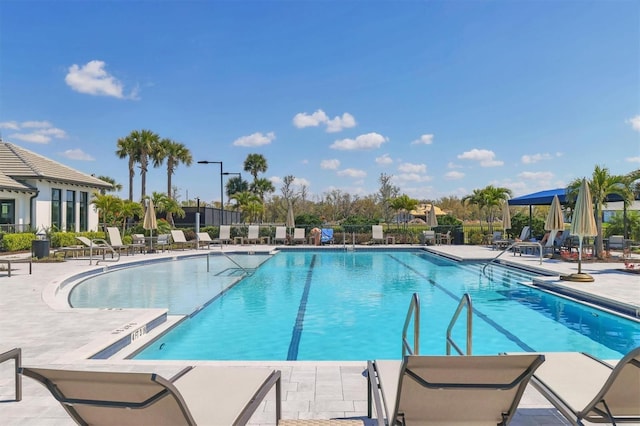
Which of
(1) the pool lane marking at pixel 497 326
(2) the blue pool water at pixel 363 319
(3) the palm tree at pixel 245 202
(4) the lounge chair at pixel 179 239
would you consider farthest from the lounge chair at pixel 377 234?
(3) the palm tree at pixel 245 202

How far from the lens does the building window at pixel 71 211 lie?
22.7 m

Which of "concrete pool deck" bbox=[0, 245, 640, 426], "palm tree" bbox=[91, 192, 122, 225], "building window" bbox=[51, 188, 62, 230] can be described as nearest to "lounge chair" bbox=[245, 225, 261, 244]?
"palm tree" bbox=[91, 192, 122, 225]

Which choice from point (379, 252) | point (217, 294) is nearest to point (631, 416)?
point (217, 294)

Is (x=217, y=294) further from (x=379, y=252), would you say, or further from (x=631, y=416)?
(x=379, y=252)

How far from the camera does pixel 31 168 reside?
20.8m

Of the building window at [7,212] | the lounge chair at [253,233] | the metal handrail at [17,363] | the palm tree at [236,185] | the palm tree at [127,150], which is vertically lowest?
the metal handrail at [17,363]

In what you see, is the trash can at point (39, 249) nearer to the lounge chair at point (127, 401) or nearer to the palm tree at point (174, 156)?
the lounge chair at point (127, 401)

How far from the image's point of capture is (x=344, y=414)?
2990mm

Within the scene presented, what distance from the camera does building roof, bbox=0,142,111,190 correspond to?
2038 cm

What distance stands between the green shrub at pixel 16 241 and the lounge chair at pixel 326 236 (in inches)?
524

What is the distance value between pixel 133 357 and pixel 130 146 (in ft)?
101

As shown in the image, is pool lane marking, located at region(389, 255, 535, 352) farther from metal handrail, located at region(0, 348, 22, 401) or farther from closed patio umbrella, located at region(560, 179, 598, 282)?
metal handrail, located at region(0, 348, 22, 401)

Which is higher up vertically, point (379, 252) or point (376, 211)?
point (376, 211)

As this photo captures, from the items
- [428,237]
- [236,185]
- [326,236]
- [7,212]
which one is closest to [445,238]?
[428,237]
